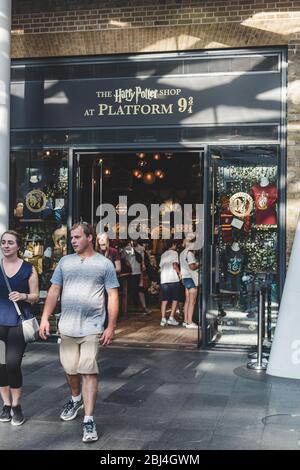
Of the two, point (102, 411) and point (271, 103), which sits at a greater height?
point (271, 103)

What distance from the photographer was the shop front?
396 inches

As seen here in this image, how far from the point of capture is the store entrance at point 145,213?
484 inches

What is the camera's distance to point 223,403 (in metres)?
6.96

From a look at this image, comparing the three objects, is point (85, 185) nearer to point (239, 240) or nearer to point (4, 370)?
point (239, 240)

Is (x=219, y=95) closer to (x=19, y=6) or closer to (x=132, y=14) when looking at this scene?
(x=132, y=14)

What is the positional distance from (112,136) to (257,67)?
2531mm

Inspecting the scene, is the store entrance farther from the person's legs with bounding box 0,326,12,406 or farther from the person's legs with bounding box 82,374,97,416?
the person's legs with bounding box 82,374,97,416

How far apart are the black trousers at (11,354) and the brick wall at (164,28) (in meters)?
4.97

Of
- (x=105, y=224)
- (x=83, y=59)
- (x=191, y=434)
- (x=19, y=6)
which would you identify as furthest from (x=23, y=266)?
(x=105, y=224)

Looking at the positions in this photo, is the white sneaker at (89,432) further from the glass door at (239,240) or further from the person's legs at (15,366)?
the glass door at (239,240)

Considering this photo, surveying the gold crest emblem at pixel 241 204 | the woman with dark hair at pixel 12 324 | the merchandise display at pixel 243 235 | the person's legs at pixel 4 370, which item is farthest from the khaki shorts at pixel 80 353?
the gold crest emblem at pixel 241 204

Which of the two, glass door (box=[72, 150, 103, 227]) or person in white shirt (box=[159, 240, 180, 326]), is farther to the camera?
person in white shirt (box=[159, 240, 180, 326])

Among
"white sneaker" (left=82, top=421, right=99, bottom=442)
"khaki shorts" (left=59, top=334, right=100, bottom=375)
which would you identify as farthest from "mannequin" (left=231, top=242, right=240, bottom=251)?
"white sneaker" (left=82, top=421, right=99, bottom=442)

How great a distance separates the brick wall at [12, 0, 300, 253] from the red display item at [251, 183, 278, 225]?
30 centimetres
